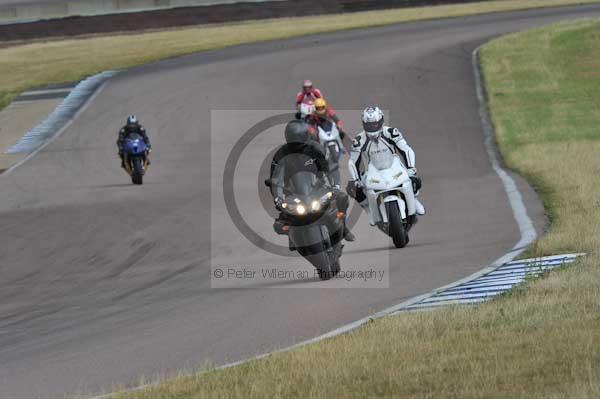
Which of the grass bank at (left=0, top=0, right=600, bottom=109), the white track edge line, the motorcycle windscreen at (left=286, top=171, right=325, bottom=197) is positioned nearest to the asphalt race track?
the white track edge line

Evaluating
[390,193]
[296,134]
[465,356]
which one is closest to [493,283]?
[296,134]

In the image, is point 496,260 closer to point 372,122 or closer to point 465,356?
point 372,122

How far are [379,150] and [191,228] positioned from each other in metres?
4.58

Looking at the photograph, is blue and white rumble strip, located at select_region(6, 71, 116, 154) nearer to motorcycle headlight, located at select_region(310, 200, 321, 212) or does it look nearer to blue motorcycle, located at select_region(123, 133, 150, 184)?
blue motorcycle, located at select_region(123, 133, 150, 184)

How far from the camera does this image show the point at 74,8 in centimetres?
5403

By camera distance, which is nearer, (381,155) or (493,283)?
(493,283)

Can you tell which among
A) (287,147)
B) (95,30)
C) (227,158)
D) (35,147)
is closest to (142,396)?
(287,147)

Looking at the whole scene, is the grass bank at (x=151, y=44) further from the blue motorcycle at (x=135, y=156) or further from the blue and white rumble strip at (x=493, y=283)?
the blue and white rumble strip at (x=493, y=283)

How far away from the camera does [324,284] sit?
13758 millimetres

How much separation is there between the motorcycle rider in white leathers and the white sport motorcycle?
105mm

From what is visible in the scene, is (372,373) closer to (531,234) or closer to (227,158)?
(531,234)

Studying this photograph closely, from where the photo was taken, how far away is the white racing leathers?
15.5 meters

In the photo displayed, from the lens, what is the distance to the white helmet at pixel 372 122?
15397 millimetres

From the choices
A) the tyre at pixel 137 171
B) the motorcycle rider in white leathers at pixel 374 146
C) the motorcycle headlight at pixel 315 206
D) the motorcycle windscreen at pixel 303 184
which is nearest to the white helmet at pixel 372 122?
the motorcycle rider in white leathers at pixel 374 146
